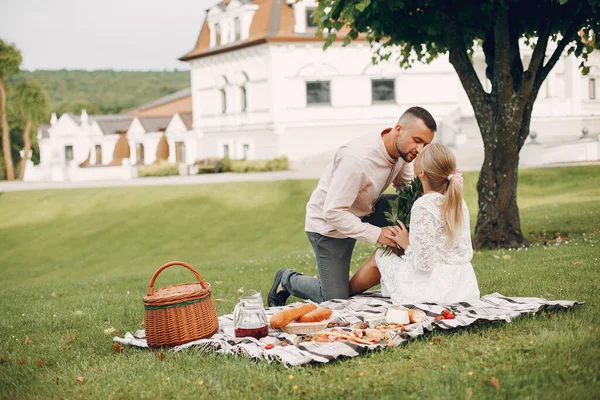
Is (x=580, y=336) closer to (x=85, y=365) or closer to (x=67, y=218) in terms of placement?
(x=85, y=365)

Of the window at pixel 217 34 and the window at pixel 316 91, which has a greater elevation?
the window at pixel 217 34

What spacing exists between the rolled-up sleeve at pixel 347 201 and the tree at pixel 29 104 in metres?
57.8

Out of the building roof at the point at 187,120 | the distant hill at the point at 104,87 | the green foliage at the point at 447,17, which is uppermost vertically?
the distant hill at the point at 104,87

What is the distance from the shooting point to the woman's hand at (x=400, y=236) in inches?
252

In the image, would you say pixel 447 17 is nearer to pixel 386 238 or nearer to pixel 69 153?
pixel 386 238

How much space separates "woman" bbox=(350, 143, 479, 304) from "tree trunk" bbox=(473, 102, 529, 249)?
5349 mm

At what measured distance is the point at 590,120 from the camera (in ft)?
130

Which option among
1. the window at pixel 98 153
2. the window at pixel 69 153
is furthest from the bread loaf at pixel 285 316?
the window at pixel 69 153

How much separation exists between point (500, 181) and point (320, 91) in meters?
28.2

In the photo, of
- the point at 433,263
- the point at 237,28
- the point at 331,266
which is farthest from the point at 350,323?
the point at 237,28

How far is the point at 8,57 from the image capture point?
5203cm

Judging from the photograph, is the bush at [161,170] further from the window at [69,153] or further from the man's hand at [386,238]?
the man's hand at [386,238]

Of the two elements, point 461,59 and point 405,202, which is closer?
point 405,202

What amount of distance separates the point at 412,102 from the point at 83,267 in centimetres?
2562
